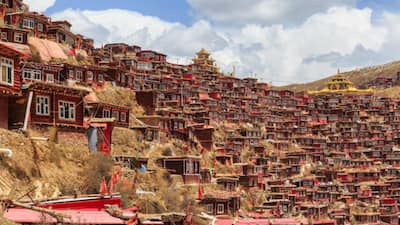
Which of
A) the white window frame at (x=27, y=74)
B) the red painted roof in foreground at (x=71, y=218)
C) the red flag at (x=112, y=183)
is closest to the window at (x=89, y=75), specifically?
the white window frame at (x=27, y=74)

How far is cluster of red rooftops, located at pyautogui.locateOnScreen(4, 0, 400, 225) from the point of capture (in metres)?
37.3

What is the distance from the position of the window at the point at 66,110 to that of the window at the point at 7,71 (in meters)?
4.20

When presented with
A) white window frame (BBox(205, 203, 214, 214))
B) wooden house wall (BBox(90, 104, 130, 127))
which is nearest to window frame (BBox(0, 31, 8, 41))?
wooden house wall (BBox(90, 104, 130, 127))

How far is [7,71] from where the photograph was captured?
3222 centimetres

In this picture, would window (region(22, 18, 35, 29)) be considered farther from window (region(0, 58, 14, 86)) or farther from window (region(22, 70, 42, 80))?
window (region(0, 58, 14, 86))

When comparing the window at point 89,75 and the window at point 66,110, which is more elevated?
the window at point 89,75

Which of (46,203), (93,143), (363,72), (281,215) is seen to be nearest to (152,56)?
(281,215)

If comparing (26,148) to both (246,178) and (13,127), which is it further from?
(246,178)

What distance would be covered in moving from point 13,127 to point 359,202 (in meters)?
53.8

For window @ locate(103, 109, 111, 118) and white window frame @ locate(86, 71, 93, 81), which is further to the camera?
white window frame @ locate(86, 71, 93, 81)

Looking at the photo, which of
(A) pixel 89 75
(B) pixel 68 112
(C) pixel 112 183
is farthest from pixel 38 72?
(C) pixel 112 183

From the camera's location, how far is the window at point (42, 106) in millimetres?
34719

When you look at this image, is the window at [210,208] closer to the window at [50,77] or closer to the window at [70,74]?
the window at [50,77]

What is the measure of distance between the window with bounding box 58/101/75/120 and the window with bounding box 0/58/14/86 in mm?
4199
